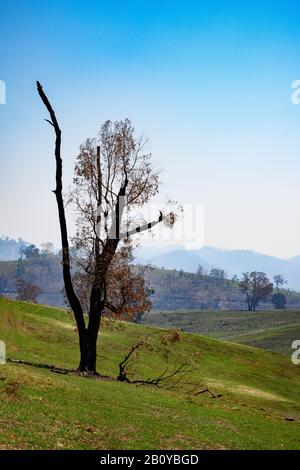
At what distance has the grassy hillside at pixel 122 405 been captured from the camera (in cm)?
1911

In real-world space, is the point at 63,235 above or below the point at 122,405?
above

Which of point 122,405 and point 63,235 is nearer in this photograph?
point 122,405

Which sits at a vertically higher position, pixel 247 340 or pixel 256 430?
pixel 256 430

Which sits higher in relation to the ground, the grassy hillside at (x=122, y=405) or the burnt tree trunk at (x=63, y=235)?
the burnt tree trunk at (x=63, y=235)

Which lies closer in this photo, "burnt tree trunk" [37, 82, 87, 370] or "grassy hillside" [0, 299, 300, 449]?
"grassy hillside" [0, 299, 300, 449]

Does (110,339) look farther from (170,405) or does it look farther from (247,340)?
(247,340)

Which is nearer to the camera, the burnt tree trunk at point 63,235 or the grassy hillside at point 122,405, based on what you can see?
the grassy hillside at point 122,405

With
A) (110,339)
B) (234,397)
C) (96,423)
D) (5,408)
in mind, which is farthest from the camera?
(110,339)

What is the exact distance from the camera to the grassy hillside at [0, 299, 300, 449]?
62.7 ft

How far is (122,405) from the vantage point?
2698 centimetres

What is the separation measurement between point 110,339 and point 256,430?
37605 mm

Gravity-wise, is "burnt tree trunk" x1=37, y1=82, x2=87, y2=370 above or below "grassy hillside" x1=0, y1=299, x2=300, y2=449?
above
